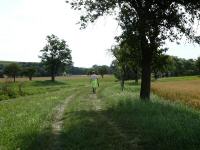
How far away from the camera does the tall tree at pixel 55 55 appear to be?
119562 millimetres

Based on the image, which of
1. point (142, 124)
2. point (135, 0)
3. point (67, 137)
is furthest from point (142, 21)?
point (67, 137)

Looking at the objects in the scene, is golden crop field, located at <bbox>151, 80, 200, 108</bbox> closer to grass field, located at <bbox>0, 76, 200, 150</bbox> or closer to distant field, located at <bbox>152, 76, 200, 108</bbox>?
distant field, located at <bbox>152, 76, 200, 108</bbox>

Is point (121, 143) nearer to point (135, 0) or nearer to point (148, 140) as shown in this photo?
point (148, 140)

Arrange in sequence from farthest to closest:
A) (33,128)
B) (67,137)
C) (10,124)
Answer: (10,124) < (33,128) < (67,137)

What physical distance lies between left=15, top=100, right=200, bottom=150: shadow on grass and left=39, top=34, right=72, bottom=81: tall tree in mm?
100231

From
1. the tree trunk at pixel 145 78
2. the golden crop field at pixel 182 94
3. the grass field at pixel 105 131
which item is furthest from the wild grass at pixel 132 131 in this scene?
the tree trunk at pixel 145 78

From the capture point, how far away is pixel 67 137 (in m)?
14.7

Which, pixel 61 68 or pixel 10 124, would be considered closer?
pixel 10 124

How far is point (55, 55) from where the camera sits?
12038 centimetres

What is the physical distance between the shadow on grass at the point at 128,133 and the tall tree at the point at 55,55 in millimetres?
100231

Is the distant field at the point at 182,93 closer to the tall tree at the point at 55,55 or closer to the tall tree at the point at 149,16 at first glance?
the tall tree at the point at 149,16

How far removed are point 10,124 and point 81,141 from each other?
573 centimetres

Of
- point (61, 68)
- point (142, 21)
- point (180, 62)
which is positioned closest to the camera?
point (142, 21)

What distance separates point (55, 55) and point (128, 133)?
4184 inches
